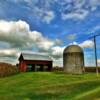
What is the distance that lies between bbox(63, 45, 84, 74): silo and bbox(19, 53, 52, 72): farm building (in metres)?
10.1

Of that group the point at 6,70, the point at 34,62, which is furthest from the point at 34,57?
the point at 6,70

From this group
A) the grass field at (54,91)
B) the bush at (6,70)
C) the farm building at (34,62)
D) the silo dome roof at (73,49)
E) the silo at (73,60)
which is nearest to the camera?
the grass field at (54,91)

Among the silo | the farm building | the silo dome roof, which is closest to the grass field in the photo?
the silo

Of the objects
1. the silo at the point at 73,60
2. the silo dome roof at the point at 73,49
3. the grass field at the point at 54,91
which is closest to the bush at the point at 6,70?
the silo at the point at 73,60

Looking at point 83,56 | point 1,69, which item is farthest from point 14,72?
point 83,56

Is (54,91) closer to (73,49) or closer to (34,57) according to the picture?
(73,49)

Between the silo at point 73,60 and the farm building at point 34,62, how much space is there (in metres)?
10.1

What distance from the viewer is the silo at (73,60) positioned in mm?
48750

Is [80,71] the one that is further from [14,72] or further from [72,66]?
[14,72]

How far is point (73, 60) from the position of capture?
4878cm

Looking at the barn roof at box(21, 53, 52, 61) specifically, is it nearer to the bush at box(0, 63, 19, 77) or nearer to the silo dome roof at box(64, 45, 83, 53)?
the bush at box(0, 63, 19, 77)

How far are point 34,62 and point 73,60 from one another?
1360 cm

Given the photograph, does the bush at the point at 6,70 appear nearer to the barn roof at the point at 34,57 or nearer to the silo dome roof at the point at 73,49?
the barn roof at the point at 34,57

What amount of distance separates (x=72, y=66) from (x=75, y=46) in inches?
229
